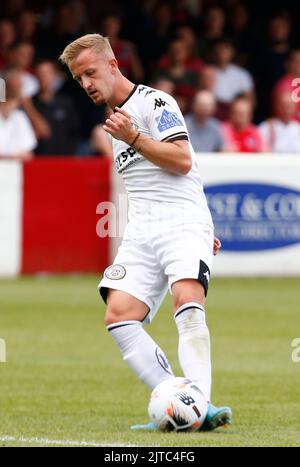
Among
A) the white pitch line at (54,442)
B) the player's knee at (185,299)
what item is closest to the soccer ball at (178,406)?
the player's knee at (185,299)

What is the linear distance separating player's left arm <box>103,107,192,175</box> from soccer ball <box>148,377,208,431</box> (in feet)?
4.00

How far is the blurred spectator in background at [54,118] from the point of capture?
18953 mm

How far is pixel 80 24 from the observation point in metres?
21.7

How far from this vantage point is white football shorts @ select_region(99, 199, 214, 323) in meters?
7.84

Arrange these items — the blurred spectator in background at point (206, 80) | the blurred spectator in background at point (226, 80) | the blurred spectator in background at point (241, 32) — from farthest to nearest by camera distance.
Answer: the blurred spectator in background at point (241, 32), the blurred spectator in background at point (226, 80), the blurred spectator in background at point (206, 80)

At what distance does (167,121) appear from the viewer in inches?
305

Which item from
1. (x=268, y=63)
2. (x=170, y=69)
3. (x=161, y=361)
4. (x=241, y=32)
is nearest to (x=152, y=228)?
(x=161, y=361)

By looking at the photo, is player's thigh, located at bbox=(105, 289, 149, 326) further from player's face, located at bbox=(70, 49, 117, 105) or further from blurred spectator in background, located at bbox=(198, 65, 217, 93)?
blurred spectator in background, located at bbox=(198, 65, 217, 93)

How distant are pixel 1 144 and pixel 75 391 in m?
9.06

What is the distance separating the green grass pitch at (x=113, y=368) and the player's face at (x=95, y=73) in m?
1.92

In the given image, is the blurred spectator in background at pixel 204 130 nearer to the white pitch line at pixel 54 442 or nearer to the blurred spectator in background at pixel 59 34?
the blurred spectator in background at pixel 59 34

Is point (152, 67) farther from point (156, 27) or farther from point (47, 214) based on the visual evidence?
point (47, 214)

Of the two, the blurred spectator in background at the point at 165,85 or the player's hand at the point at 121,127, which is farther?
the blurred spectator in background at the point at 165,85

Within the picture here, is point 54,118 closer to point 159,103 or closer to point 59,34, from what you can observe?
point 59,34
